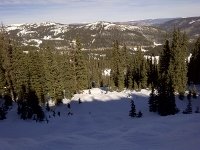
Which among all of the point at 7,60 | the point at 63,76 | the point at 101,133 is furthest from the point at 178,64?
the point at 101,133

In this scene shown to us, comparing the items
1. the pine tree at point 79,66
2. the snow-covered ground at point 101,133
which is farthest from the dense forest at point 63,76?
the snow-covered ground at point 101,133

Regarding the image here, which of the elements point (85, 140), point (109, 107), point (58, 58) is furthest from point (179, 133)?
point (58, 58)

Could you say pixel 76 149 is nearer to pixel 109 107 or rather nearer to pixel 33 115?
pixel 33 115

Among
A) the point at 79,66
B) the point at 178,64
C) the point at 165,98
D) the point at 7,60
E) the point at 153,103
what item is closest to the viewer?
the point at 165,98

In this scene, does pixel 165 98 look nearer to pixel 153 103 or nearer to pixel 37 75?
pixel 153 103

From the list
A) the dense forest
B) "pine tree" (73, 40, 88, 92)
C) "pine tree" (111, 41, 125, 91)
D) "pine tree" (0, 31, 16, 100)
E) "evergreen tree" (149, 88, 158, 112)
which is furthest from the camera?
"pine tree" (111, 41, 125, 91)

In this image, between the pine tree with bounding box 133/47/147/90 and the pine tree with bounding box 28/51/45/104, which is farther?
the pine tree with bounding box 133/47/147/90

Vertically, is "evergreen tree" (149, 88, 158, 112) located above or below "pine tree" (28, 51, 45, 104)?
below

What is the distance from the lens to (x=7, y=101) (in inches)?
1962

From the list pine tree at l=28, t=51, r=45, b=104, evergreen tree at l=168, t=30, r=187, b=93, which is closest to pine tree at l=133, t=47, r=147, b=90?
evergreen tree at l=168, t=30, r=187, b=93

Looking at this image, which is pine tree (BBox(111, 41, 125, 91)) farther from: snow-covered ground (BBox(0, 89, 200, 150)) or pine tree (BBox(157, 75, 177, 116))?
pine tree (BBox(157, 75, 177, 116))

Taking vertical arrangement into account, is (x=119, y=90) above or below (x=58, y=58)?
below

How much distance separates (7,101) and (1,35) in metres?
10.7

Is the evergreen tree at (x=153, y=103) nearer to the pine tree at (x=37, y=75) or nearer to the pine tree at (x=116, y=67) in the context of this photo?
the pine tree at (x=37, y=75)
